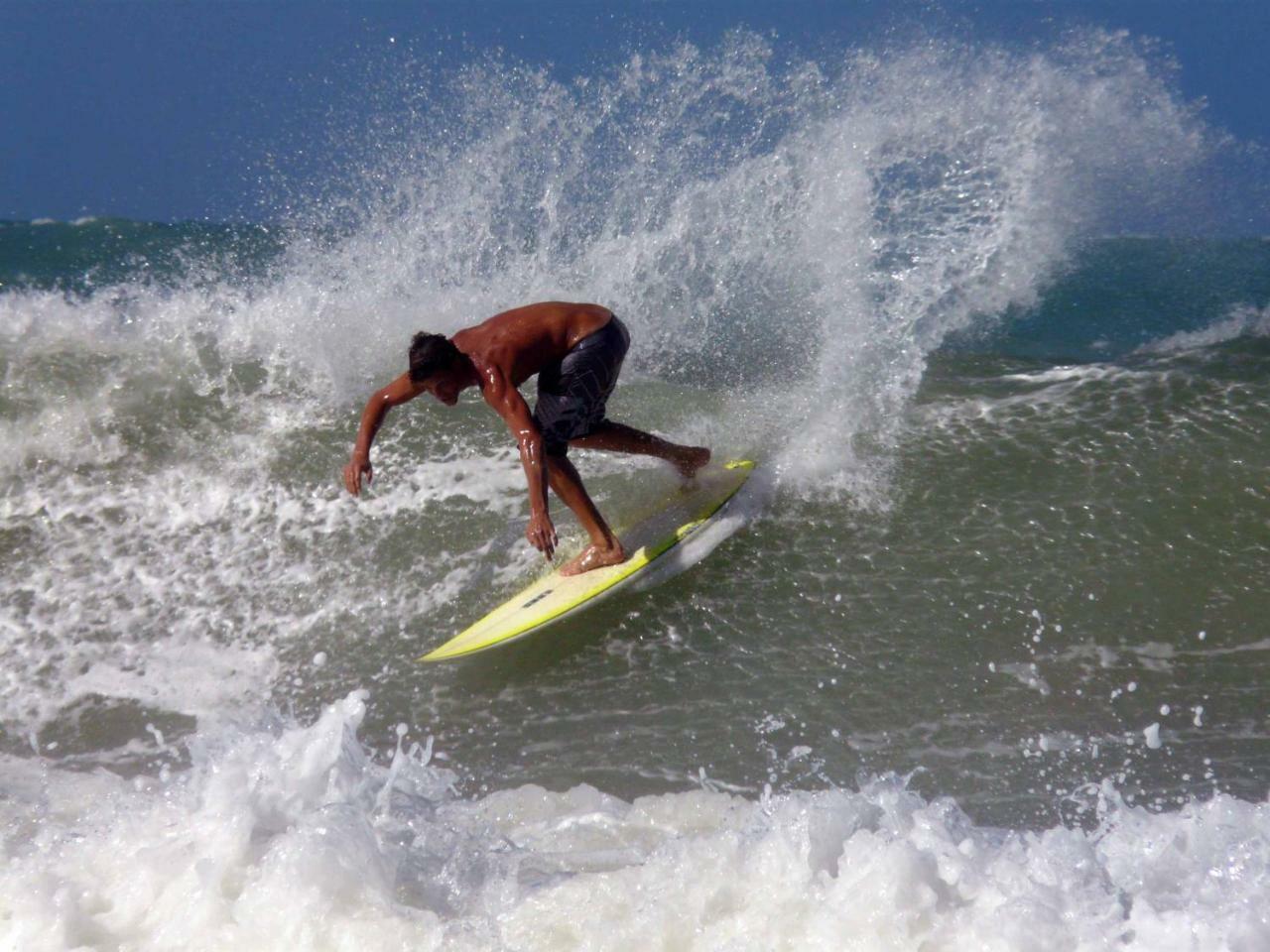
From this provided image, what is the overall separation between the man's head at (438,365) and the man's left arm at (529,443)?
0.34 feet

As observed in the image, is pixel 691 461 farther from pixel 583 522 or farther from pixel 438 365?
pixel 438 365

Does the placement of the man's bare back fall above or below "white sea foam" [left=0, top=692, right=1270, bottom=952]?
above

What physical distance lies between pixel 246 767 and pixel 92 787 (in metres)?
1.10

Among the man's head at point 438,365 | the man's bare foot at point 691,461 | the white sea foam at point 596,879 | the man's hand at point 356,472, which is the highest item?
the man's head at point 438,365

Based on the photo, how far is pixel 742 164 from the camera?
23.3 ft

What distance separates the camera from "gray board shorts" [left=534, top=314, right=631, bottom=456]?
4.19m

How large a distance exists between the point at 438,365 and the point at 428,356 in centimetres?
6

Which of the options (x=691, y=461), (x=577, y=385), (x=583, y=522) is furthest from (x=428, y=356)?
(x=691, y=461)

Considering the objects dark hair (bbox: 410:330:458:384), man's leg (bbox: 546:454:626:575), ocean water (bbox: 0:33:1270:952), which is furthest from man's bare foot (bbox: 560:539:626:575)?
dark hair (bbox: 410:330:458:384)

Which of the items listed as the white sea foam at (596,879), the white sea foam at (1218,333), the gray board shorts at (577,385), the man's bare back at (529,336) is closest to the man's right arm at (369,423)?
the man's bare back at (529,336)

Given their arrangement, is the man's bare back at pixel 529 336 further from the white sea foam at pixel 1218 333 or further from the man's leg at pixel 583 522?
the white sea foam at pixel 1218 333

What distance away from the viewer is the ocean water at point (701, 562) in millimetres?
2564

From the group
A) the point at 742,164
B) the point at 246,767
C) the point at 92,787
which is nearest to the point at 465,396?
the point at 742,164

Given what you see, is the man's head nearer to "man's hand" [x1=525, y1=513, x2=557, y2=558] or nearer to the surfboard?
"man's hand" [x1=525, y1=513, x2=557, y2=558]
